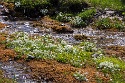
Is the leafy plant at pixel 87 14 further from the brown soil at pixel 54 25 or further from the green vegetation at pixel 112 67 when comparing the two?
the green vegetation at pixel 112 67

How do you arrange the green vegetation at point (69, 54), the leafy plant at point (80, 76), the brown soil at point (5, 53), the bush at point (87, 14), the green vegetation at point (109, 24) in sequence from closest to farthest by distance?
the leafy plant at point (80, 76)
the brown soil at point (5, 53)
the green vegetation at point (69, 54)
the green vegetation at point (109, 24)
the bush at point (87, 14)

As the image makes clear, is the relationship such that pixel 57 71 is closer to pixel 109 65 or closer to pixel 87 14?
pixel 109 65

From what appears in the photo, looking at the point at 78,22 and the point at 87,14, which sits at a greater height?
the point at 87,14

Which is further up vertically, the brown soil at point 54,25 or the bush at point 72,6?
the bush at point 72,6

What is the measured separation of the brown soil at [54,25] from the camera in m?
40.1

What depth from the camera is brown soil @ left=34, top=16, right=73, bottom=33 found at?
132 feet

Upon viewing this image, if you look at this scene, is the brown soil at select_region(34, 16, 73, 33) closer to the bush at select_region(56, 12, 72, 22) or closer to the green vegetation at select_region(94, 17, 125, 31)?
the bush at select_region(56, 12, 72, 22)

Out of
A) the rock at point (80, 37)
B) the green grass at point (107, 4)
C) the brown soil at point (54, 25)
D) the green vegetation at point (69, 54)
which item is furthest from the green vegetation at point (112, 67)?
the green grass at point (107, 4)

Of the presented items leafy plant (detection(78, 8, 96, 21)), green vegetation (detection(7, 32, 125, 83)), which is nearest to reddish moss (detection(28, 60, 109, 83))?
green vegetation (detection(7, 32, 125, 83))

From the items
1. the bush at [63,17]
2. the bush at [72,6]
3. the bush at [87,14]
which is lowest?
the bush at [63,17]

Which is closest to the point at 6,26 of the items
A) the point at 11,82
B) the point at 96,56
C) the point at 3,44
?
the point at 3,44

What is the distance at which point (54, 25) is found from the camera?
41219 mm

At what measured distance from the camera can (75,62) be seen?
29.5 metres

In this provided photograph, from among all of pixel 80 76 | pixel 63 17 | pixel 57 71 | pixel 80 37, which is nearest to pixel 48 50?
pixel 57 71
